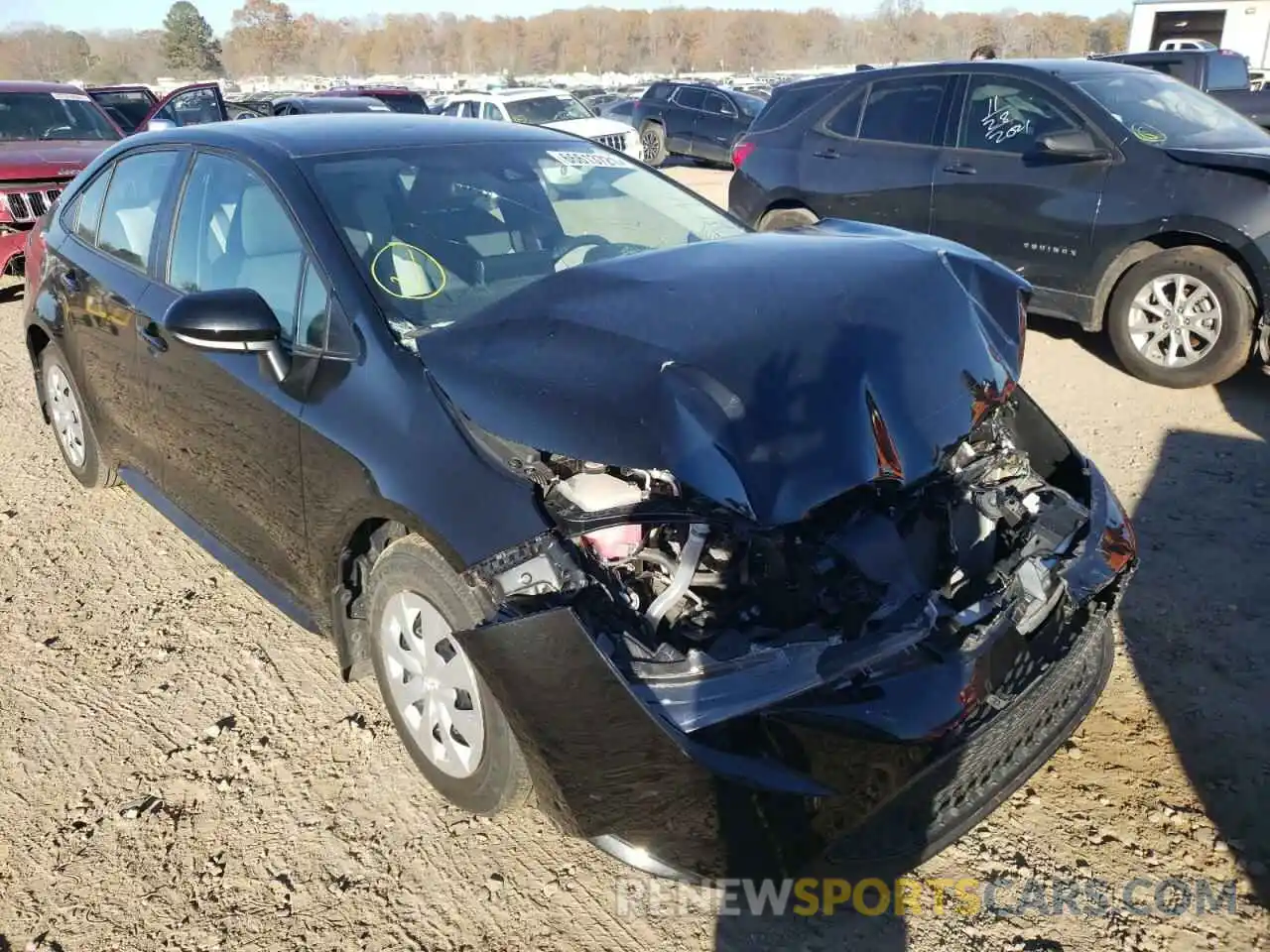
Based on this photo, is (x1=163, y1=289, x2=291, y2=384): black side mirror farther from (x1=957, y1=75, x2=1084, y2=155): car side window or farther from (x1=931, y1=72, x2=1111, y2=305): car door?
(x1=957, y1=75, x2=1084, y2=155): car side window

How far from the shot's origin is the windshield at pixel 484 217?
113 inches

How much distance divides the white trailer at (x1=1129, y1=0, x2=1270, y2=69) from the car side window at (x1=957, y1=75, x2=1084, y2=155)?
2029 cm

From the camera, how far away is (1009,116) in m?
6.48

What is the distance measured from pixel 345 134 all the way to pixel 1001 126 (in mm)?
4780

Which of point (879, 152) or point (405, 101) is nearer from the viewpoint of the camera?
point (879, 152)

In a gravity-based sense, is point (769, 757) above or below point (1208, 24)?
below

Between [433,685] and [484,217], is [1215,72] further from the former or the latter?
[433,685]

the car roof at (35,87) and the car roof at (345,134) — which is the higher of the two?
the car roof at (35,87)

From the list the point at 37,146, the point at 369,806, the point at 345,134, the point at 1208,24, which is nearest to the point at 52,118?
the point at 37,146

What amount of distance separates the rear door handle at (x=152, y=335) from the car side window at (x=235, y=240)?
185 mm

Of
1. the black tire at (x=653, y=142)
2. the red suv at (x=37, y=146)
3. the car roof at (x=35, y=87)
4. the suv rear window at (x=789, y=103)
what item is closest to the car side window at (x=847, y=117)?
the suv rear window at (x=789, y=103)

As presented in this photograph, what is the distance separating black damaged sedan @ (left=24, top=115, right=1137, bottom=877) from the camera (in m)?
2.03

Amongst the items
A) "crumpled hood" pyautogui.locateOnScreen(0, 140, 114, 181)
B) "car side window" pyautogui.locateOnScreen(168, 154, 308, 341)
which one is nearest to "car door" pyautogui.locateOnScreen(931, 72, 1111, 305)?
"car side window" pyautogui.locateOnScreen(168, 154, 308, 341)

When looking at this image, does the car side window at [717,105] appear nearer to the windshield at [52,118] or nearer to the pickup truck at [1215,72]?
the pickup truck at [1215,72]
